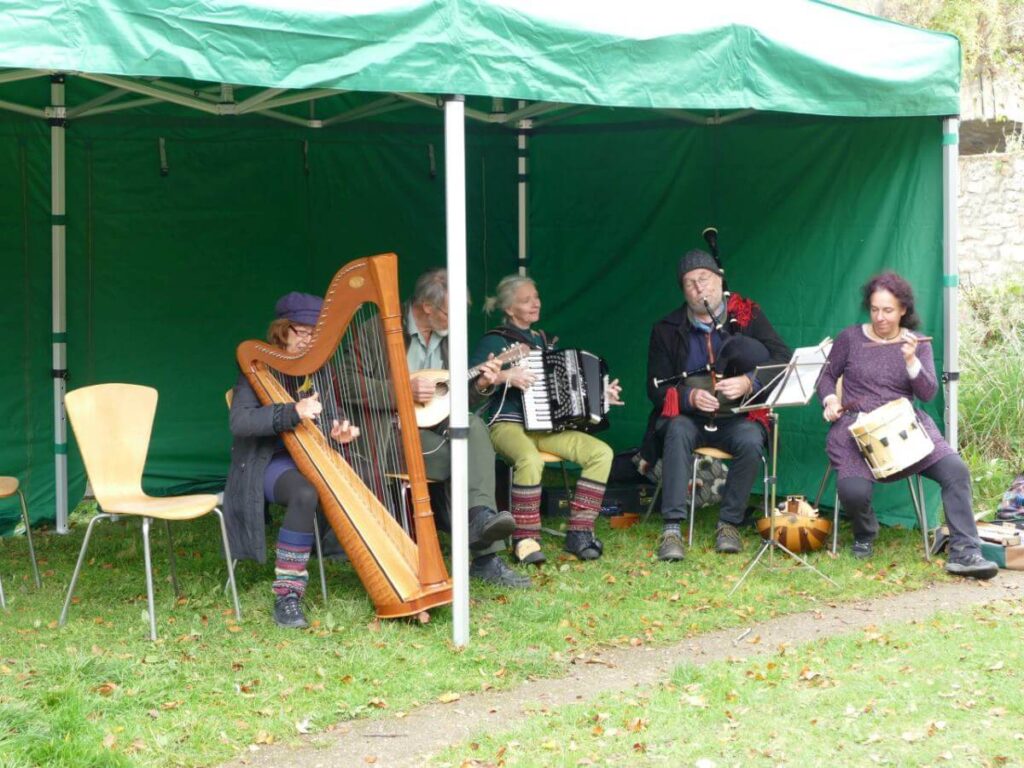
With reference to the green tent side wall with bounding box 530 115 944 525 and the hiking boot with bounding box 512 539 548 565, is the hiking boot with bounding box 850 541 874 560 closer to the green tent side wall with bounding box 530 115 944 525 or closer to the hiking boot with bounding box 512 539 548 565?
the green tent side wall with bounding box 530 115 944 525

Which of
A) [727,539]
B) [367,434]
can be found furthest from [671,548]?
[367,434]

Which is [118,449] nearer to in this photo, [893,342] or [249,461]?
[249,461]

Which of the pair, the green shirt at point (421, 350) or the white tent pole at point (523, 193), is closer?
the green shirt at point (421, 350)

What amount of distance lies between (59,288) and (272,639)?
275 cm

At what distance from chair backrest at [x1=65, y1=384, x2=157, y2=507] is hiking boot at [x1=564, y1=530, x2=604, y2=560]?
1862 mm

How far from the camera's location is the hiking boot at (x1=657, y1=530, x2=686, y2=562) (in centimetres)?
586

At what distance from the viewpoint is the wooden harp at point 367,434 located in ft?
14.3

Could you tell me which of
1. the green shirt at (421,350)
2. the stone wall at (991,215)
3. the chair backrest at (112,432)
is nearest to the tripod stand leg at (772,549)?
the green shirt at (421,350)

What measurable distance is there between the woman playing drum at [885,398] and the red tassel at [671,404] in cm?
63

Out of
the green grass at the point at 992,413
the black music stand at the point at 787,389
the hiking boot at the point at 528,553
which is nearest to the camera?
the black music stand at the point at 787,389

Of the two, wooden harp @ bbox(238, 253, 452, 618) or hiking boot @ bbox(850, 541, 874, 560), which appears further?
hiking boot @ bbox(850, 541, 874, 560)

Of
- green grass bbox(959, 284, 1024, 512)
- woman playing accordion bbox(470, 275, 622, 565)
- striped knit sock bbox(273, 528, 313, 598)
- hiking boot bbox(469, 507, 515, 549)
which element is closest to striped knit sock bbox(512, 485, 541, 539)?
woman playing accordion bbox(470, 275, 622, 565)

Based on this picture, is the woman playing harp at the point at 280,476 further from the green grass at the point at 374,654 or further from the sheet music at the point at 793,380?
the sheet music at the point at 793,380

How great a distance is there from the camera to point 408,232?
7699mm
